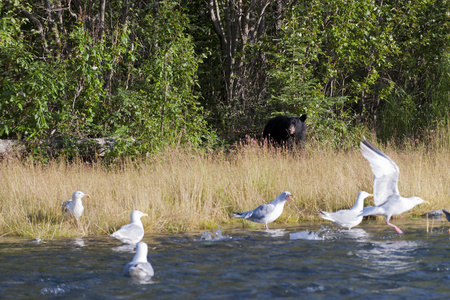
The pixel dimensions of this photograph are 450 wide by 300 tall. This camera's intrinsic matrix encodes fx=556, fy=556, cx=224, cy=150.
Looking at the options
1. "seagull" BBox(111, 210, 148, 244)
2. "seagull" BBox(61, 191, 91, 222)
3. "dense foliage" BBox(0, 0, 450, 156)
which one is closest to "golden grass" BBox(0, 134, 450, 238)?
"seagull" BBox(61, 191, 91, 222)

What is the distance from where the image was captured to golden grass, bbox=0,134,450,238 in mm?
9328

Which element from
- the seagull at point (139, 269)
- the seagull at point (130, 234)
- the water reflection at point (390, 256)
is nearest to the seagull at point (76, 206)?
the seagull at point (130, 234)

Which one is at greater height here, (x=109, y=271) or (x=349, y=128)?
(x=349, y=128)

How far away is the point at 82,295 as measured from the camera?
17.7 feet

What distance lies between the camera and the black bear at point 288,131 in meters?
15.6

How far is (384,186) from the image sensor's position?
27.8 feet

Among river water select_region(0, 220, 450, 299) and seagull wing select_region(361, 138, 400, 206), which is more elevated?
seagull wing select_region(361, 138, 400, 206)

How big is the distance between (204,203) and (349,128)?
10057 millimetres

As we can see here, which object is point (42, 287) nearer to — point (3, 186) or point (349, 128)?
point (3, 186)

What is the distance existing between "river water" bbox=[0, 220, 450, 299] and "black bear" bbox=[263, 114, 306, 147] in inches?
270

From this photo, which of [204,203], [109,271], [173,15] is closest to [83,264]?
[109,271]

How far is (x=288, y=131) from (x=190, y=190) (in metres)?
5.85

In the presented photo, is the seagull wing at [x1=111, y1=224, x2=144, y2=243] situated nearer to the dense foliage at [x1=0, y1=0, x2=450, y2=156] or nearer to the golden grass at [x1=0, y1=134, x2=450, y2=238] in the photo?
the golden grass at [x1=0, y1=134, x2=450, y2=238]

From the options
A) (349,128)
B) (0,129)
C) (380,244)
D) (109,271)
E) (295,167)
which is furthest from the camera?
(349,128)
